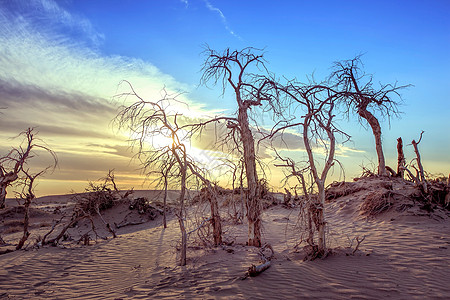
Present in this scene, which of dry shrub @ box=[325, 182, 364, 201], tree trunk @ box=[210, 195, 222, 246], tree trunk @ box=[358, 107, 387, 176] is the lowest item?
tree trunk @ box=[210, 195, 222, 246]

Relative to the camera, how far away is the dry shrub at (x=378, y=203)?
1279 cm

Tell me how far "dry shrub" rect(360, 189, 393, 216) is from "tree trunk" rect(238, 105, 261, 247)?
250 inches

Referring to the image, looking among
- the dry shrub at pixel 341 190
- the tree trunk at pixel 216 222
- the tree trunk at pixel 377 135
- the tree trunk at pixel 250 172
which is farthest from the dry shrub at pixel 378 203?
the tree trunk at pixel 216 222

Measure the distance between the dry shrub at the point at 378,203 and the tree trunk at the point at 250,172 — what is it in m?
6.34

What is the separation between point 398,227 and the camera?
10898 mm

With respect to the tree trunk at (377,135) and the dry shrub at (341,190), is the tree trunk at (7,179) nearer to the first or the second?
the dry shrub at (341,190)

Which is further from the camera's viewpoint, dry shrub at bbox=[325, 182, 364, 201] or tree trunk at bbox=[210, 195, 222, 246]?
dry shrub at bbox=[325, 182, 364, 201]

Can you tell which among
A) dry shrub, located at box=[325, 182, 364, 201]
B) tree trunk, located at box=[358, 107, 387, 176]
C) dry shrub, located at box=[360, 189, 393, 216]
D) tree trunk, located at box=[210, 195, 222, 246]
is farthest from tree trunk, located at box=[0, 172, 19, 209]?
tree trunk, located at box=[358, 107, 387, 176]

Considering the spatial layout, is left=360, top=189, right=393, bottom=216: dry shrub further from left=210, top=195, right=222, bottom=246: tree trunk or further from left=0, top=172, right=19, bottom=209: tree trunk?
left=0, top=172, right=19, bottom=209: tree trunk

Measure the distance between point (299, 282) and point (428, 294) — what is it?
2.36 metres

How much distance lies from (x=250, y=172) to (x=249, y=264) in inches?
99.4

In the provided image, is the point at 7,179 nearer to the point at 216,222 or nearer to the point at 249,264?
the point at 216,222

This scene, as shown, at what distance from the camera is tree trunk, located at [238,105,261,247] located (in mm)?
8883

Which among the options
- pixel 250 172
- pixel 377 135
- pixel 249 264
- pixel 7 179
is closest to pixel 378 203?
pixel 377 135
